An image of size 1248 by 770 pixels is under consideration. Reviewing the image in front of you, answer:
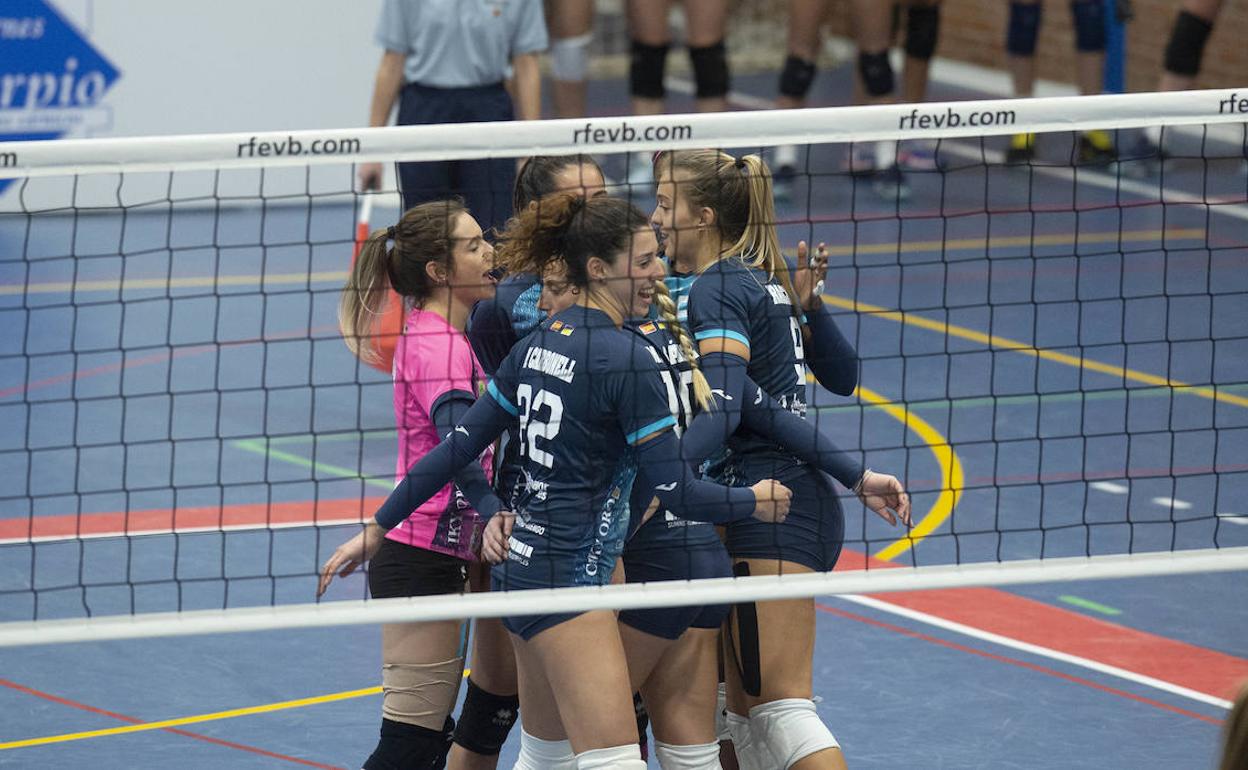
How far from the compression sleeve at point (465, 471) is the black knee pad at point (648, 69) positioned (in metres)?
8.21

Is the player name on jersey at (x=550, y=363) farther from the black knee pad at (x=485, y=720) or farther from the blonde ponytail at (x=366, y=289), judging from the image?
the black knee pad at (x=485, y=720)

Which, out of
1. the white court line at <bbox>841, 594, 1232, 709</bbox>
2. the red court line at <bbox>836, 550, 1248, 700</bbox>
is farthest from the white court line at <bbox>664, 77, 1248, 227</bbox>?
the white court line at <bbox>841, 594, 1232, 709</bbox>

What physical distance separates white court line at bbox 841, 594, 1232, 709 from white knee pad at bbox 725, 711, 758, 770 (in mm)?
1647

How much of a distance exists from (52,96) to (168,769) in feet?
25.6

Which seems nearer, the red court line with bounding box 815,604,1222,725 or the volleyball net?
the volleyball net

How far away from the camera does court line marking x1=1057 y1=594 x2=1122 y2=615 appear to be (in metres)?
6.37

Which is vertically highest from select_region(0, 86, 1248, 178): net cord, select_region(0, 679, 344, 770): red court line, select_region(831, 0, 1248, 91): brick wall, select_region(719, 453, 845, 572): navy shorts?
select_region(0, 86, 1248, 178): net cord

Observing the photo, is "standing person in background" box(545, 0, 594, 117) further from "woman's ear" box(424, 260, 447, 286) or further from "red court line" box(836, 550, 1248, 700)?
"woman's ear" box(424, 260, 447, 286)

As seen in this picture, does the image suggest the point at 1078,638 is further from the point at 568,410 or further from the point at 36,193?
the point at 36,193

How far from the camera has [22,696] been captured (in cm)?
566

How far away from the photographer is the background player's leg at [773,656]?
4.25m

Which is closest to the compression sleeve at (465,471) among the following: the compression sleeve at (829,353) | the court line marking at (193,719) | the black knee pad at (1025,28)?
the compression sleeve at (829,353)

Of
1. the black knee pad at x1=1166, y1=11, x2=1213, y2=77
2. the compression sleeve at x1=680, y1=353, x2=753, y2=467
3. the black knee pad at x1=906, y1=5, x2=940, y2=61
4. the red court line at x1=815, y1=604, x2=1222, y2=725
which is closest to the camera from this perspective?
the compression sleeve at x1=680, y1=353, x2=753, y2=467

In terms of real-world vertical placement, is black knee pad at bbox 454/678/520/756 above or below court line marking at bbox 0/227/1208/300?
above
